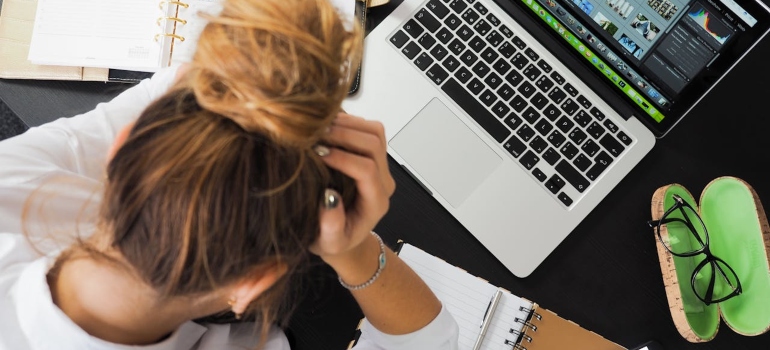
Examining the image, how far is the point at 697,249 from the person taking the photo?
2.35ft

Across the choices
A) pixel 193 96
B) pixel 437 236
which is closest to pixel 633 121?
pixel 437 236

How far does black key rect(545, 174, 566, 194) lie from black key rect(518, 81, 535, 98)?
12 cm

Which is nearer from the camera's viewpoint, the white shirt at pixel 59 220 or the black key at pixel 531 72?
the white shirt at pixel 59 220

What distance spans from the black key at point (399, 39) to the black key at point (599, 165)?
0.29 metres

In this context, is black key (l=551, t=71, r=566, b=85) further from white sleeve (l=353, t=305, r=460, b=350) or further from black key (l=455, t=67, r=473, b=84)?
white sleeve (l=353, t=305, r=460, b=350)

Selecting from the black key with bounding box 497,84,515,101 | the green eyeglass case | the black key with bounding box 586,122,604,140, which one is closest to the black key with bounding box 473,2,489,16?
the black key with bounding box 497,84,515,101

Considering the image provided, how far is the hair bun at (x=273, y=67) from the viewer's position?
0.32m

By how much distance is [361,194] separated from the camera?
448 mm

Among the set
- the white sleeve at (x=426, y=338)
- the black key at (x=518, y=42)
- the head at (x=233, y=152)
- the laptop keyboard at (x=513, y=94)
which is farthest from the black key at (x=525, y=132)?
the head at (x=233, y=152)

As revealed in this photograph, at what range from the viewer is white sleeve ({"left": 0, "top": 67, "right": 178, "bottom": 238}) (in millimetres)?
566

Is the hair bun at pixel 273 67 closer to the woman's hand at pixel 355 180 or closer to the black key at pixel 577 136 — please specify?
the woman's hand at pixel 355 180

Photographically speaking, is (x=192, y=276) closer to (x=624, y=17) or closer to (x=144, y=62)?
(x=144, y=62)

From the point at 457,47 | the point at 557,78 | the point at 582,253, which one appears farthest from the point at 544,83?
the point at 582,253

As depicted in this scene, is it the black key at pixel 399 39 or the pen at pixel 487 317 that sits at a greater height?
the black key at pixel 399 39
